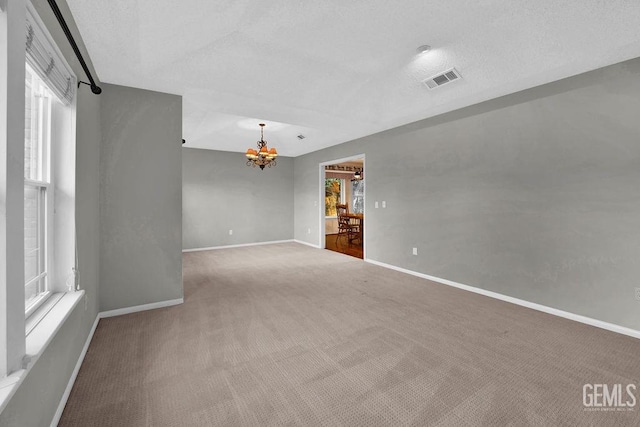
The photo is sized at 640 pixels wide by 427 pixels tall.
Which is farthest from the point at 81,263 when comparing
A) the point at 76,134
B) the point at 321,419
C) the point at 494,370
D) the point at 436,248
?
the point at 436,248

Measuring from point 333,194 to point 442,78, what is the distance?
770 cm

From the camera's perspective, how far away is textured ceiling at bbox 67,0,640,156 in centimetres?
208

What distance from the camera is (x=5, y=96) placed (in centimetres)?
104

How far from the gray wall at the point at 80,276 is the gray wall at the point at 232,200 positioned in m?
4.03

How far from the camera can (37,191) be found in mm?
1783

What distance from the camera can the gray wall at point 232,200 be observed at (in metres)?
6.77

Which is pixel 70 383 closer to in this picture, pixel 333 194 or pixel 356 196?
pixel 333 194

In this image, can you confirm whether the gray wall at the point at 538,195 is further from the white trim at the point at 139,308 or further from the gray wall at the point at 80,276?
the gray wall at the point at 80,276

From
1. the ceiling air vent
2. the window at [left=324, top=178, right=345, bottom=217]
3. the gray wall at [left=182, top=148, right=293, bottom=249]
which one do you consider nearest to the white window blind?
the ceiling air vent

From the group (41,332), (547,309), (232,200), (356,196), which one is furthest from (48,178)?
(356,196)

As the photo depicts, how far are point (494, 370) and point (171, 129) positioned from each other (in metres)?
3.80

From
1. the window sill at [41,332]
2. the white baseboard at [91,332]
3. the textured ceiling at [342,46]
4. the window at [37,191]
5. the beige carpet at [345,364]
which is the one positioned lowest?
the beige carpet at [345,364]

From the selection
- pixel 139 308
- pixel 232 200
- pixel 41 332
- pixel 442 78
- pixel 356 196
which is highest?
pixel 442 78

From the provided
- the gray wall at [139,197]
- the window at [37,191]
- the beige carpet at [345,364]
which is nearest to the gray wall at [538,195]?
the beige carpet at [345,364]
